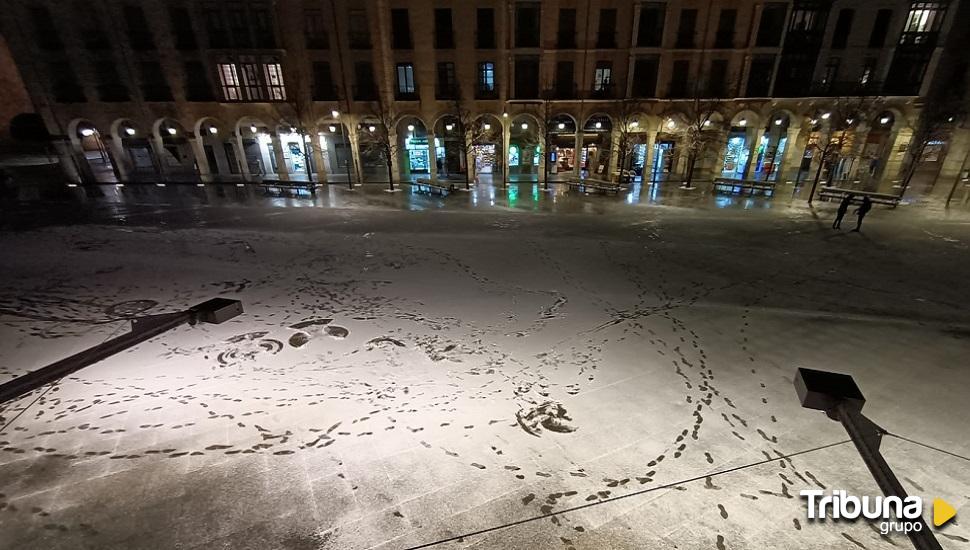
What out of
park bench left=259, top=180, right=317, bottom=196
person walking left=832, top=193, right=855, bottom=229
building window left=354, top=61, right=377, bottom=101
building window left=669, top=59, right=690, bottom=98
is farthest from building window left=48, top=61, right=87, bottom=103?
person walking left=832, top=193, right=855, bottom=229

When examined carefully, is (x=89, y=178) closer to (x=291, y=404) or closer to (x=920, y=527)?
(x=291, y=404)

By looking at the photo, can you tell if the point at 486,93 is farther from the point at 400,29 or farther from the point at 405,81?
the point at 400,29

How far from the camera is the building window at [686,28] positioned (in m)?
25.2

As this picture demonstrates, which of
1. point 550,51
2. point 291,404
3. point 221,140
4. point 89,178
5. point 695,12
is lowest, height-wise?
point 291,404

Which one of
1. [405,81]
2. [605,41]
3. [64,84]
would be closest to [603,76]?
[605,41]

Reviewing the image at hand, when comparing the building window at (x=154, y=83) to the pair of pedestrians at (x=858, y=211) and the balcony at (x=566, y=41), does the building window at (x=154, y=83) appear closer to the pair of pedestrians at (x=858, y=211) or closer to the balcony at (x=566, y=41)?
the balcony at (x=566, y=41)

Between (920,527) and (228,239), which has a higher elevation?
(920,527)

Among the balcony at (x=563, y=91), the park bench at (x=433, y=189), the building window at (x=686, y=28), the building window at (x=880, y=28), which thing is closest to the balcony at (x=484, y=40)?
the balcony at (x=563, y=91)

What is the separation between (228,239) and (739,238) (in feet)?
67.6

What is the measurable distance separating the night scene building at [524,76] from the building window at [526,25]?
4.1 inches

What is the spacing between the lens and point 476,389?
285 inches

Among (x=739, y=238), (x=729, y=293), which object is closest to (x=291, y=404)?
(x=729, y=293)

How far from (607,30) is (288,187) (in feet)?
78.1

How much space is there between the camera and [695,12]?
25.1m
